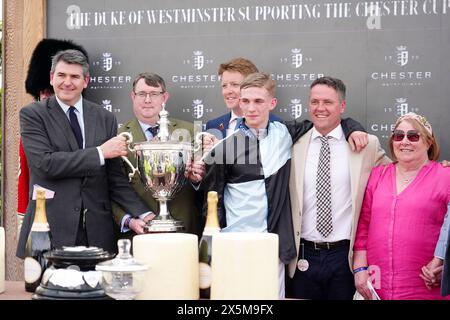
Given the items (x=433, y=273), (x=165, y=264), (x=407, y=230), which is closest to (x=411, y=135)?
(x=407, y=230)

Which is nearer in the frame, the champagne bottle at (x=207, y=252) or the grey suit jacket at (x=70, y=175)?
the champagne bottle at (x=207, y=252)

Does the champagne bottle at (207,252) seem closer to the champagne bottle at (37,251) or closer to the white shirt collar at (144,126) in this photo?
the champagne bottle at (37,251)

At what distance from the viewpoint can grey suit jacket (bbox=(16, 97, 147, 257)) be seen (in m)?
2.99

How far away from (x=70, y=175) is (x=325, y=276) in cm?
129

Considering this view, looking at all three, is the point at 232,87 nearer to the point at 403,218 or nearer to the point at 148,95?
the point at 148,95

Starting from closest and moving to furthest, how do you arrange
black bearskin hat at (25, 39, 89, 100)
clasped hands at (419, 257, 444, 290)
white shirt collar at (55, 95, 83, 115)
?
clasped hands at (419, 257, 444, 290)
white shirt collar at (55, 95, 83, 115)
black bearskin hat at (25, 39, 89, 100)

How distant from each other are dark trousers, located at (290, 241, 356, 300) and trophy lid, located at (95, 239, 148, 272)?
65.7 inches

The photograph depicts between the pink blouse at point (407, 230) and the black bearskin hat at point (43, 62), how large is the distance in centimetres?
224

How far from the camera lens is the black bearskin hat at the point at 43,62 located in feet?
14.1

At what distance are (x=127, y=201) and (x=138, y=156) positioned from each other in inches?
20.8

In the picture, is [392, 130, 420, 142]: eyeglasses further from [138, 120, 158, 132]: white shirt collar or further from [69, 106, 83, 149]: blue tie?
[69, 106, 83, 149]: blue tie

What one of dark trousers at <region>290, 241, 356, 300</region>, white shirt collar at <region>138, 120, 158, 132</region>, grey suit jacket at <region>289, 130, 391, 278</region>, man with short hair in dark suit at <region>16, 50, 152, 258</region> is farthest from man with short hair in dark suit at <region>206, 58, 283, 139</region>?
dark trousers at <region>290, 241, 356, 300</region>

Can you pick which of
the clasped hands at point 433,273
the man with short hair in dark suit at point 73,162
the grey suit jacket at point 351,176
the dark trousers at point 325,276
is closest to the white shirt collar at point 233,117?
the grey suit jacket at point 351,176

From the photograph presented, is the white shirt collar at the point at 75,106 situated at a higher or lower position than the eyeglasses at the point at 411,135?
→ higher
